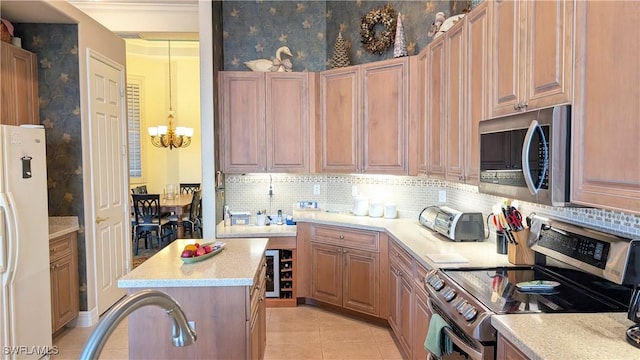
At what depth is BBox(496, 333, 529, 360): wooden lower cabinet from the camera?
152 cm

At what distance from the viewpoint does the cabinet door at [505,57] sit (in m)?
2.16

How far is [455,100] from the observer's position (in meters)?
3.02

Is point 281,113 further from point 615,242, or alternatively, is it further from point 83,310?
point 615,242

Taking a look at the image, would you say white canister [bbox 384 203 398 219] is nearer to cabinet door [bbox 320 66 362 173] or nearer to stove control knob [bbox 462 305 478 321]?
cabinet door [bbox 320 66 362 173]

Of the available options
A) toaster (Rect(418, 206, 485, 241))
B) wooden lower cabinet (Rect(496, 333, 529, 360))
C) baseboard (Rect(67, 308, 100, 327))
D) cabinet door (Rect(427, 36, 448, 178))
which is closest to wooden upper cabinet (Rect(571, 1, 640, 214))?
wooden lower cabinet (Rect(496, 333, 529, 360))

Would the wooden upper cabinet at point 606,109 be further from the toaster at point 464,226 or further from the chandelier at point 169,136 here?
the chandelier at point 169,136

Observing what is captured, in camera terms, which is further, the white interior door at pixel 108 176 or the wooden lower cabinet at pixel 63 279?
the white interior door at pixel 108 176

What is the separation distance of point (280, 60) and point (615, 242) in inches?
147

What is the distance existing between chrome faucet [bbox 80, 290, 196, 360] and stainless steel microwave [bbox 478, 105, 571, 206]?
146 cm

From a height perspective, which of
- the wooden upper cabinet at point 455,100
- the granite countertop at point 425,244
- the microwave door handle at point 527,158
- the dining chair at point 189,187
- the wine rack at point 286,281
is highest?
the wooden upper cabinet at point 455,100

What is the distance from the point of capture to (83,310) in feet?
13.4

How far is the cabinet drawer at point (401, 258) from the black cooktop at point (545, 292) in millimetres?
730

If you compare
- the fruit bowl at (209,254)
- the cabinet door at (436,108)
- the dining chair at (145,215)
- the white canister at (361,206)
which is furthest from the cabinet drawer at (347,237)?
the dining chair at (145,215)

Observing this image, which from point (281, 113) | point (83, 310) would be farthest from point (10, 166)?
point (281, 113)
